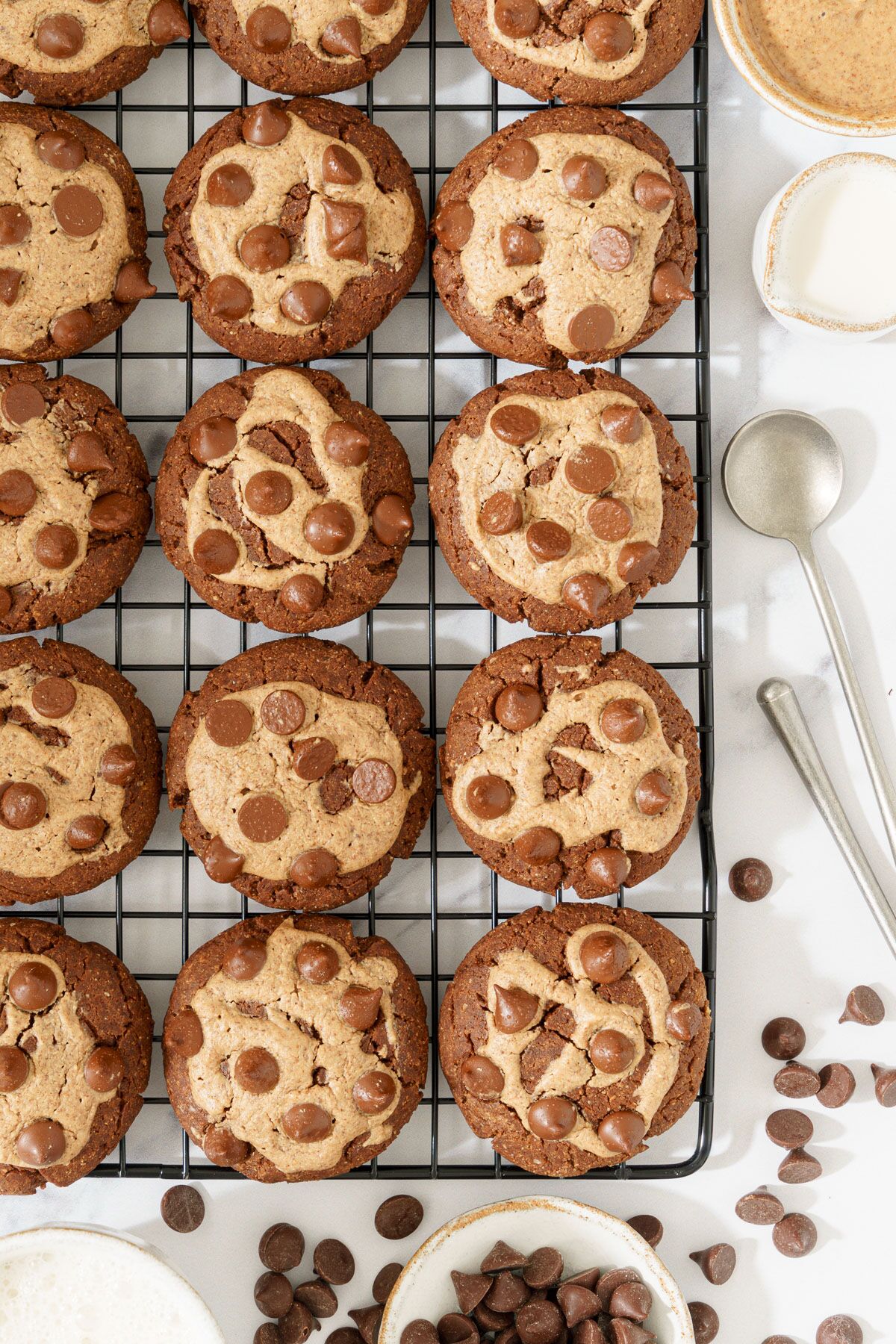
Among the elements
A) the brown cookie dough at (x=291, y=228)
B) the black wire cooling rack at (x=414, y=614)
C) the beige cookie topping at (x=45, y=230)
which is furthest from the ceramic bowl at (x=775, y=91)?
the beige cookie topping at (x=45, y=230)

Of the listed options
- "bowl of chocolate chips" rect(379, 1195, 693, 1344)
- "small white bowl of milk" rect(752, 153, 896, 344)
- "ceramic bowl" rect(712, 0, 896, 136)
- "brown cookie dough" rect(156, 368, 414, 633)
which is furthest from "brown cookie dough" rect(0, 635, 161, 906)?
"ceramic bowl" rect(712, 0, 896, 136)

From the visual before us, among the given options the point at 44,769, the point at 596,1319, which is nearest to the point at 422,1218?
the point at 596,1319

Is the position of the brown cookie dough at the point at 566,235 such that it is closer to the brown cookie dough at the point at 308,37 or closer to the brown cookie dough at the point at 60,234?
the brown cookie dough at the point at 308,37

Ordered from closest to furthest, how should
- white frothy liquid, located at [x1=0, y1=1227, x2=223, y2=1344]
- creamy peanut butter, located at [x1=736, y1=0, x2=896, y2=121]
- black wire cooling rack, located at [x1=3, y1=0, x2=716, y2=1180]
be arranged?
white frothy liquid, located at [x1=0, y1=1227, x2=223, y2=1344]
creamy peanut butter, located at [x1=736, y1=0, x2=896, y2=121]
black wire cooling rack, located at [x1=3, y1=0, x2=716, y2=1180]

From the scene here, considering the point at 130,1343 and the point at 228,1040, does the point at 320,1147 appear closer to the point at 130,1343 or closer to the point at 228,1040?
the point at 228,1040

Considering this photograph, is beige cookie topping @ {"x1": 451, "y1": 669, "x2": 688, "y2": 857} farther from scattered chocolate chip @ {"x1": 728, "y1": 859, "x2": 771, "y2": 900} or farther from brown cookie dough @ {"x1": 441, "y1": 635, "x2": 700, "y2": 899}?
scattered chocolate chip @ {"x1": 728, "y1": 859, "x2": 771, "y2": 900}
